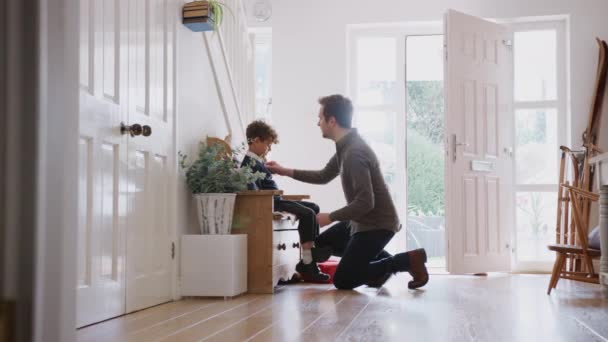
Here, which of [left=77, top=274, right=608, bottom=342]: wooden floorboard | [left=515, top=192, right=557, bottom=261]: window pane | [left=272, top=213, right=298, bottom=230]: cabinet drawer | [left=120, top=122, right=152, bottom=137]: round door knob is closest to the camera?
[left=77, top=274, right=608, bottom=342]: wooden floorboard

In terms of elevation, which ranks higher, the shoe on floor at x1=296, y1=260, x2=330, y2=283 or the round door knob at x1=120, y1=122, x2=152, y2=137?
the round door knob at x1=120, y1=122, x2=152, y2=137

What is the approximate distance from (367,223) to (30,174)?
3503mm

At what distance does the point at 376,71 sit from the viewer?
20.3ft

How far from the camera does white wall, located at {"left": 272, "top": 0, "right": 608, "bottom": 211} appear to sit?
589 centimetres

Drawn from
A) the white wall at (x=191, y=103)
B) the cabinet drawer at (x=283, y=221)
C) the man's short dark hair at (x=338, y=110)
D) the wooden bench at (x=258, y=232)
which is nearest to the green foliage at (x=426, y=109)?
the man's short dark hair at (x=338, y=110)

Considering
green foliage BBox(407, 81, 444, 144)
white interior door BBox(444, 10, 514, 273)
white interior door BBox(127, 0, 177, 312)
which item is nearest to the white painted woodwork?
white interior door BBox(127, 0, 177, 312)

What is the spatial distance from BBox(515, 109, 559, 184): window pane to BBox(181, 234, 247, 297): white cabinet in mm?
3589

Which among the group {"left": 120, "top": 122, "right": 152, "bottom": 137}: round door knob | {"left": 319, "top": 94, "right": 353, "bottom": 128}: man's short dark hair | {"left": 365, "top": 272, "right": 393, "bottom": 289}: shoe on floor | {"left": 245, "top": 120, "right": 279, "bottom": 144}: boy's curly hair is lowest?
{"left": 365, "top": 272, "right": 393, "bottom": 289}: shoe on floor

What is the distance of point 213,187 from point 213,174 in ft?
0.23

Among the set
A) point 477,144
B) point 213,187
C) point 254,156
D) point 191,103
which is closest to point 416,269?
point 254,156

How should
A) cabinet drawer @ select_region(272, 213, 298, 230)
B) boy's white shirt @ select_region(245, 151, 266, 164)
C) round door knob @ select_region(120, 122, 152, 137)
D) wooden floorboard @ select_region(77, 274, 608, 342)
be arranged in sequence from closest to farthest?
wooden floorboard @ select_region(77, 274, 608, 342) < round door knob @ select_region(120, 122, 152, 137) < cabinet drawer @ select_region(272, 213, 298, 230) < boy's white shirt @ select_region(245, 151, 266, 164)

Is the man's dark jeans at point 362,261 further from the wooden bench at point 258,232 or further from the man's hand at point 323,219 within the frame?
the wooden bench at point 258,232

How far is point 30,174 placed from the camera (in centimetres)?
49

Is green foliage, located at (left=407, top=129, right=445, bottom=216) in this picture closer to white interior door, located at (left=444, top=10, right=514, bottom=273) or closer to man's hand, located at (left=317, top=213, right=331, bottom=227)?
white interior door, located at (left=444, top=10, right=514, bottom=273)
